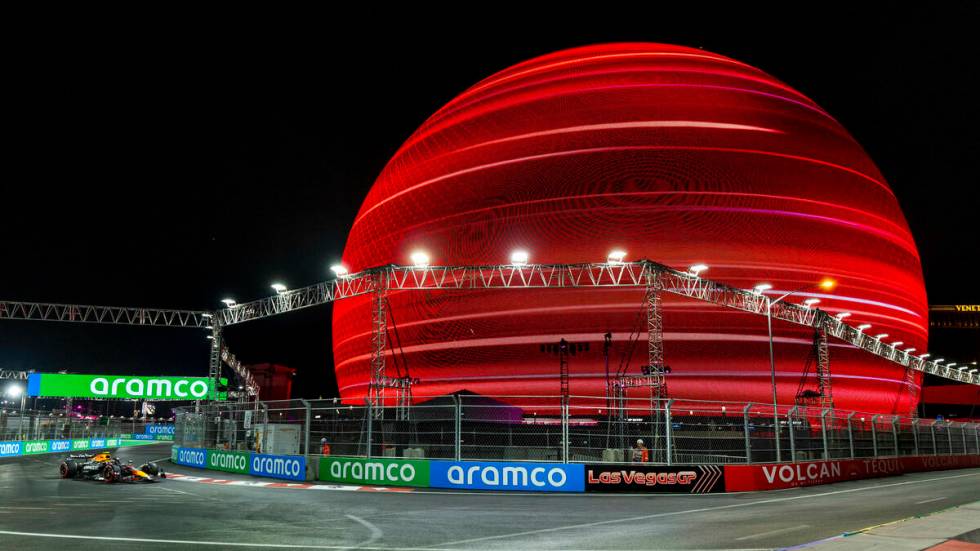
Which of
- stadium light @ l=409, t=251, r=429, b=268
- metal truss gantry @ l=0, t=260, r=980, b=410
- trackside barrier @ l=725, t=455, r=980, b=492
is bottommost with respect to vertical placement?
trackside barrier @ l=725, t=455, r=980, b=492

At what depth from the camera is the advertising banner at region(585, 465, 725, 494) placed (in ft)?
54.3

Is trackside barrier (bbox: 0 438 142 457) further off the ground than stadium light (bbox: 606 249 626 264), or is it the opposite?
stadium light (bbox: 606 249 626 264)

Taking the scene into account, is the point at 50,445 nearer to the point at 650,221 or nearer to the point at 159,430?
the point at 159,430

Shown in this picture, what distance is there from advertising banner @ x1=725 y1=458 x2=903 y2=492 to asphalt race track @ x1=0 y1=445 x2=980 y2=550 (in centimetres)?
86

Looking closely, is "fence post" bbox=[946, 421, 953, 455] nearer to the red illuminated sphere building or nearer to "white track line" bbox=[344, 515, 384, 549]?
the red illuminated sphere building

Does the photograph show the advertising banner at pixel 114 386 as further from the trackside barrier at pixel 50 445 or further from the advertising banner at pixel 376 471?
the advertising banner at pixel 376 471

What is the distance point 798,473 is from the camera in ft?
62.6

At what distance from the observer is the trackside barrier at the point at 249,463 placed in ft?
63.3

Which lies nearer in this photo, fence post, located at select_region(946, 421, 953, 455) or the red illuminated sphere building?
fence post, located at select_region(946, 421, 953, 455)

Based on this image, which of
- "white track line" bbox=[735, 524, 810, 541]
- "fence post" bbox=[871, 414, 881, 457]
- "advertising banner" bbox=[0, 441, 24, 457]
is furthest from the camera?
"advertising banner" bbox=[0, 441, 24, 457]

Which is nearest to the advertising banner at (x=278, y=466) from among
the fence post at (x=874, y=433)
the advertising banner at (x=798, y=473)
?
the advertising banner at (x=798, y=473)

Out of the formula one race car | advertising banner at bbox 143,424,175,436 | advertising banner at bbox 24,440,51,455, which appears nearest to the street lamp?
the formula one race car

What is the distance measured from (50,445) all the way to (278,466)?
3187cm

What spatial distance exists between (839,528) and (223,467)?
1940 cm
